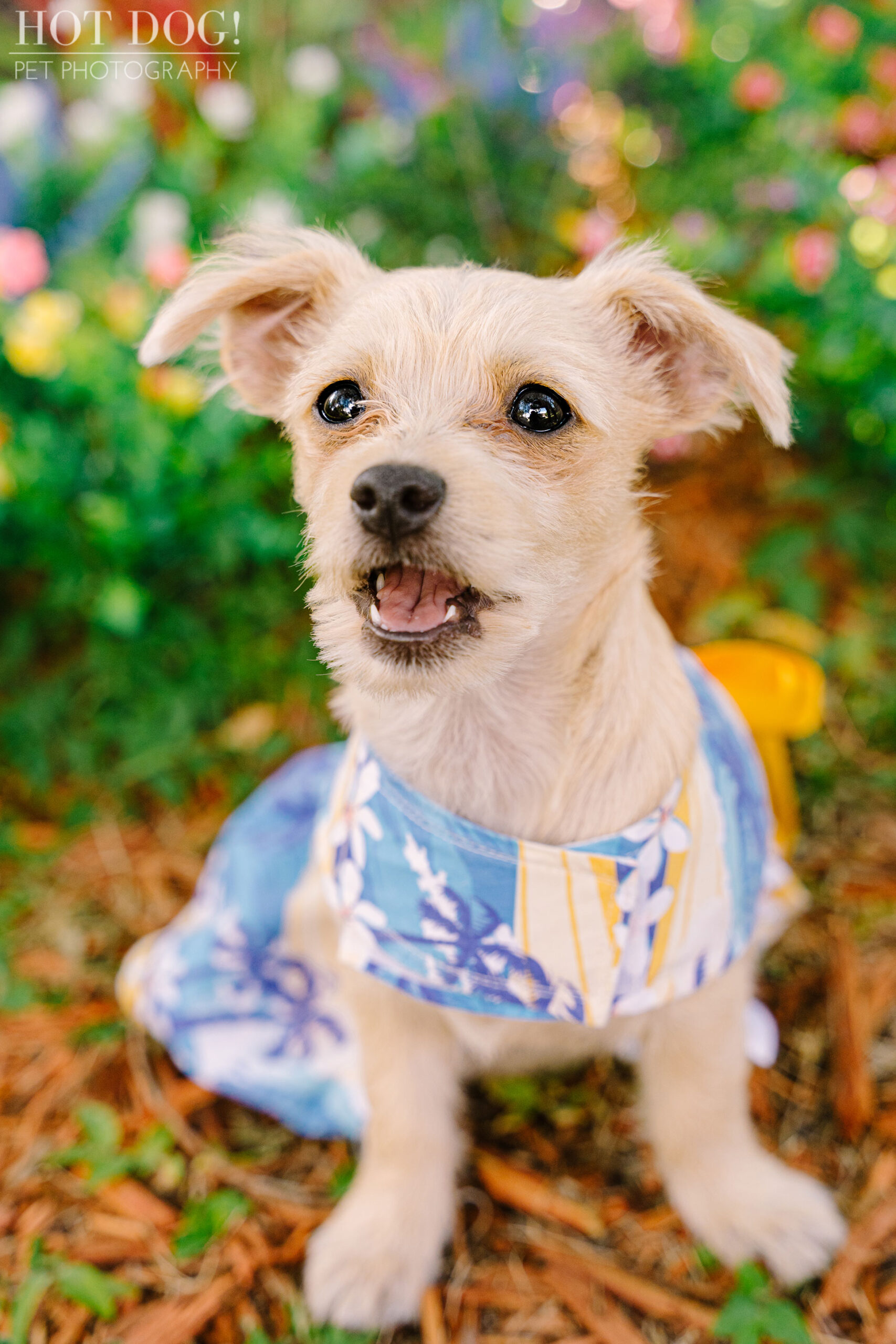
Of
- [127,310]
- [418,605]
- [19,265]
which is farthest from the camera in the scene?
[127,310]

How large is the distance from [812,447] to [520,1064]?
3.11 metres

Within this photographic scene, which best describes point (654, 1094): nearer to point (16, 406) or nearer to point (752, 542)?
point (752, 542)

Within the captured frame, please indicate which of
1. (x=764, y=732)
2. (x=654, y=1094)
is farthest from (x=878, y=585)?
(x=654, y=1094)

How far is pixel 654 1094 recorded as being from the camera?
2.33m

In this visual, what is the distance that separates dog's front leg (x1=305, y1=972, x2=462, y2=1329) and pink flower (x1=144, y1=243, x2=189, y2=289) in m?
2.64

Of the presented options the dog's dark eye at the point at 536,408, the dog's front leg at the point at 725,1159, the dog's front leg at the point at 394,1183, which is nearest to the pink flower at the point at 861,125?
the dog's dark eye at the point at 536,408

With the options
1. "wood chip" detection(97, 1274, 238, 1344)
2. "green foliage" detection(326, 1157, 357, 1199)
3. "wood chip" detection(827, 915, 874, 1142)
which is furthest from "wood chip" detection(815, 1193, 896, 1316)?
"wood chip" detection(97, 1274, 238, 1344)

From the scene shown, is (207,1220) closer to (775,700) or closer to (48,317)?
(775,700)

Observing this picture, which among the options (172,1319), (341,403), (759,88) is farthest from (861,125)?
(172,1319)

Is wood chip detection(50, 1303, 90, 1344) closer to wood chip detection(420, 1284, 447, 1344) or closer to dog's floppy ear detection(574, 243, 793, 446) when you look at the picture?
wood chip detection(420, 1284, 447, 1344)

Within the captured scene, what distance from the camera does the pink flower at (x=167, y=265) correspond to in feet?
11.2

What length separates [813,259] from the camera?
11.6 feet

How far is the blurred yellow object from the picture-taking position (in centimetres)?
296

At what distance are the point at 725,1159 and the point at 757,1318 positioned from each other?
1.09 ft
